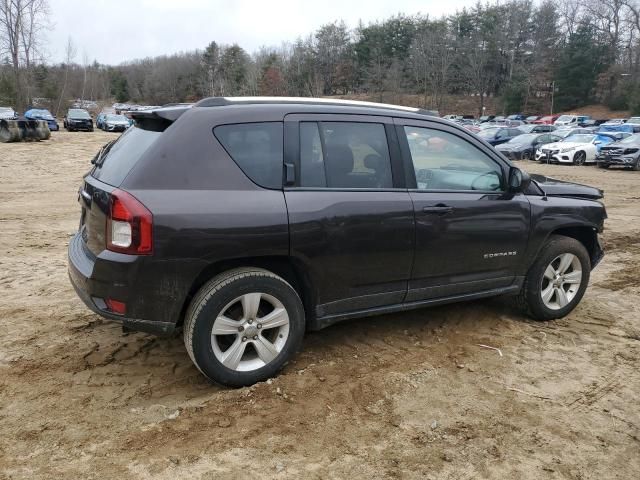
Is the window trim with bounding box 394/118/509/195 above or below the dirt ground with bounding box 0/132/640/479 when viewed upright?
above

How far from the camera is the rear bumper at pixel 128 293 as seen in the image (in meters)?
3.12

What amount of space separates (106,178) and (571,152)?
2369 cm

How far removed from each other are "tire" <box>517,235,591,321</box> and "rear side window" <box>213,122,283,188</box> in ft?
8.53

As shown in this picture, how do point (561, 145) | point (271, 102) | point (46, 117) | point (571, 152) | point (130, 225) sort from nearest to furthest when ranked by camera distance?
point (130, 225)
point (271, 102)
point (571, 152)
point (561, 145)
point (46, 117)

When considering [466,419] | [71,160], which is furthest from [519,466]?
[71,160]

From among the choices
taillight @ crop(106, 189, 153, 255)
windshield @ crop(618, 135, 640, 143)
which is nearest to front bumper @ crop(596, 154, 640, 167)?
windshield @ crop(618, 135, 640, 143)

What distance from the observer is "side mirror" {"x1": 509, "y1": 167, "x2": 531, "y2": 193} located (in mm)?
4309

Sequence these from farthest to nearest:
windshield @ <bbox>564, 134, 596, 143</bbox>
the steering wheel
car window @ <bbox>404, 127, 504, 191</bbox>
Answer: windshield @ <bbox>564, 134, 596, 143</bbox> < the steering wheel < car window @ <bbox>404, 127, 504, 191</bbox>

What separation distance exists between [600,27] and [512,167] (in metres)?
77.4

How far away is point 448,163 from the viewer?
4.28 m

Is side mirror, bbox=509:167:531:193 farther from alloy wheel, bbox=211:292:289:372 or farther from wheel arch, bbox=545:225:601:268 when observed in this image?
alloy wheel, bbox=211:292:289:372

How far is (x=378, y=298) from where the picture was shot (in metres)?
3.92

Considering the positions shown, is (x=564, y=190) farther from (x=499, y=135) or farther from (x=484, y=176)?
(x=499, y=135)

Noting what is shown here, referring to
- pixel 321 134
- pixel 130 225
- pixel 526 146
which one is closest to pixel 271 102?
pixel 321 134
